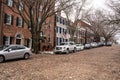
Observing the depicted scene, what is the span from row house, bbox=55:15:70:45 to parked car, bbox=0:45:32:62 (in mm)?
29180

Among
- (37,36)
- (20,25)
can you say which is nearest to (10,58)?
(37,36)

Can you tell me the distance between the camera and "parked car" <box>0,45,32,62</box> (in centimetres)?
1859

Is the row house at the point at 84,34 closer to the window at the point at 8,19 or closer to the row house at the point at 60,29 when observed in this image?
the row house at the point at 60,29

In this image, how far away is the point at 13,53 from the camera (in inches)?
773

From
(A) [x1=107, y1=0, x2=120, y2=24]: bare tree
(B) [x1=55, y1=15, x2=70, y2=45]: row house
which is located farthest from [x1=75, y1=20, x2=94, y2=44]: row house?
(A) [x1=107, y1=0, x2=120, y2=24]: bare tree

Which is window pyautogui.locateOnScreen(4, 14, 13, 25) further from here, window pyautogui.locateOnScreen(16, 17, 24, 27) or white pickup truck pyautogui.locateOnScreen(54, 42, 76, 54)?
white pickup truck pyautogui.locateOnScreen(54, 42, 76, 54)

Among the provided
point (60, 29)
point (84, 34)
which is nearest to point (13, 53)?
point (60, 29)

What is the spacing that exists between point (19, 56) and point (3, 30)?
10912 mm

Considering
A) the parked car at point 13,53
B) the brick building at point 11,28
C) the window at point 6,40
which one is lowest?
the parked car at point 13,53

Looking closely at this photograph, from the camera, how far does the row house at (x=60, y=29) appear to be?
5089cm

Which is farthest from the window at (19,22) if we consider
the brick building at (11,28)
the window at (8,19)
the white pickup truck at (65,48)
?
the white pickup truck at (65,48)

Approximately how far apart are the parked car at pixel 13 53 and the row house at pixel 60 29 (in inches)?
1149

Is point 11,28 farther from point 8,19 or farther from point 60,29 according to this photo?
point 60,29

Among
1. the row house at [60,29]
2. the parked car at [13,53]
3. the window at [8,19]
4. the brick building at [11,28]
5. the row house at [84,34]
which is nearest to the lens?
the parked car at [13,53]
